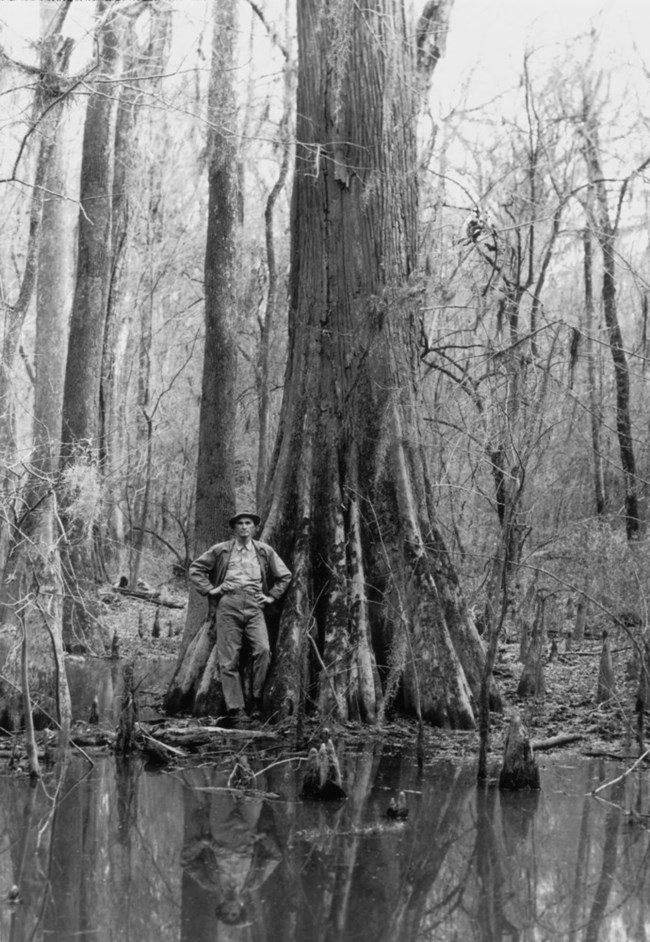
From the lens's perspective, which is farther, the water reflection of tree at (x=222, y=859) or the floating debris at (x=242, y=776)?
the floating debris at (x=242, y=776)

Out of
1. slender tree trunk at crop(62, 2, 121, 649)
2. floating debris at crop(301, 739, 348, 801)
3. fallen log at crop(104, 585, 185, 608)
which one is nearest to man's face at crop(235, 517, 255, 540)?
floating debris at crop(301, 739, 348, 801)

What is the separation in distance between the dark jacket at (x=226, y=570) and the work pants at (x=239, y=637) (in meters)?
0.20

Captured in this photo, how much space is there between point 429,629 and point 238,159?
560cm

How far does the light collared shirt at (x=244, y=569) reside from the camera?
349 inches

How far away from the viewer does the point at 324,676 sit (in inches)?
316

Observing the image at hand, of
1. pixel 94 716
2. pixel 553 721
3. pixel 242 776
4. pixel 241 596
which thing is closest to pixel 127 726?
pixel 242 776

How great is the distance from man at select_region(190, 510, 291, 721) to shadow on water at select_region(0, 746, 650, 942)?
75.3 inches

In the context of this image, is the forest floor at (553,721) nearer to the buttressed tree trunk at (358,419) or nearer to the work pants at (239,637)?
the buttressed tree trunk at (358,419)

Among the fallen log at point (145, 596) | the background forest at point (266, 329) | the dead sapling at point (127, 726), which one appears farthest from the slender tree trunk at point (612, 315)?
the dead sapling at point (127, 726)

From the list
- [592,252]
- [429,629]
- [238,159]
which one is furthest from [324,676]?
[592,252]

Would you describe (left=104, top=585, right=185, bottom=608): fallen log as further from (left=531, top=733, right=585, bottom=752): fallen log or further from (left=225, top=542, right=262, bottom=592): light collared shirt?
(left=531, top=733, right=585, bottom=752): fallen log

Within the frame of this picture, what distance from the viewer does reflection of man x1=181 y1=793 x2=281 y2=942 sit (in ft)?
13.9

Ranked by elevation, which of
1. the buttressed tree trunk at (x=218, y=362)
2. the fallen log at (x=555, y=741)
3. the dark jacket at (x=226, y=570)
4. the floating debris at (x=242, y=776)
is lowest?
the floating debris at (x=242, y=776)

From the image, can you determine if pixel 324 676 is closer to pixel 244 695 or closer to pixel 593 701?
pixel 244 695
